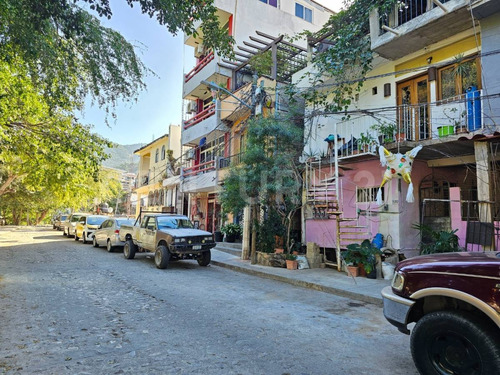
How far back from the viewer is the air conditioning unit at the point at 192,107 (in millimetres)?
25831

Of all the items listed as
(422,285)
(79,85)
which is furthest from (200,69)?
(422,285)

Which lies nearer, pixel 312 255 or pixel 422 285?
pixel 422 285

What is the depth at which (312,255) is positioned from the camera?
11.7 m

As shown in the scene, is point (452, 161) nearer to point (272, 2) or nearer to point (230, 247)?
point (230, 247)

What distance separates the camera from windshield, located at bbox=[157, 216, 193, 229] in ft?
40.5

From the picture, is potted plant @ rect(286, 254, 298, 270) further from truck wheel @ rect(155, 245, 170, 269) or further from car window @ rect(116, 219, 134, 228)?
car window @ rect(116, 219, 134, 228)

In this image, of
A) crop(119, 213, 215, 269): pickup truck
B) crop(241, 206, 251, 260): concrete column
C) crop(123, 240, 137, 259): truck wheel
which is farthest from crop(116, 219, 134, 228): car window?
crop(241, 206, 251, 260): concrete column

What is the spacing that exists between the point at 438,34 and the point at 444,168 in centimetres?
419

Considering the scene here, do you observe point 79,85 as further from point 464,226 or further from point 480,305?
point 464,226

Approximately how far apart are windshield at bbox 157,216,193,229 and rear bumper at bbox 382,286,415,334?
374 inches

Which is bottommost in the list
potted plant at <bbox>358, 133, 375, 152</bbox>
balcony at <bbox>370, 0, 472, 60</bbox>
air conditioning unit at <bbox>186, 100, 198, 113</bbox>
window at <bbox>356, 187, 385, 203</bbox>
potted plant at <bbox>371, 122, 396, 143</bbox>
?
window at <bbox>356, 187, 385, 203</bbox>

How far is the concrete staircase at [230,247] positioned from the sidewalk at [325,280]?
2.38 m

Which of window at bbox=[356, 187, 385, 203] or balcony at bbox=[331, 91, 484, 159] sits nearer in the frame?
balcony at bbox=[331, 91, 484, 159]

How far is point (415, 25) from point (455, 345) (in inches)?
378
